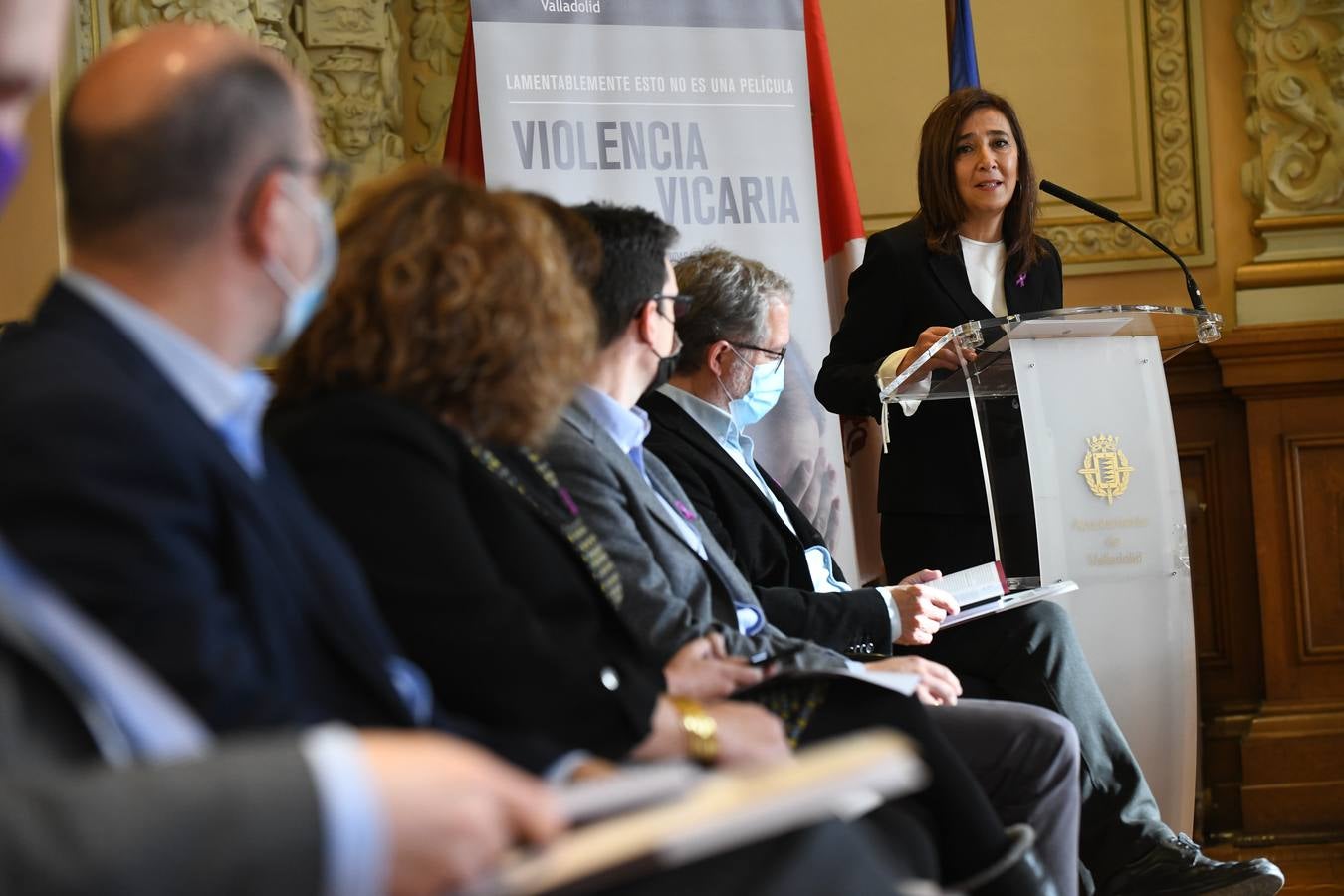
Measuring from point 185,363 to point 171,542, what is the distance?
0.17 metres

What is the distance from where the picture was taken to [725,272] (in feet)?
9.74

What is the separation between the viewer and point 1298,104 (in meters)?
4.71

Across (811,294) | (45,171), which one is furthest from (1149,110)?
(45,171)

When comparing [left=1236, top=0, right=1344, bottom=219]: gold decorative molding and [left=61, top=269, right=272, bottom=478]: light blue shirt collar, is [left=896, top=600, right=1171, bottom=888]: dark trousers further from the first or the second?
[left=1236, top=0, right=1344, bottom=219]: gold decorative molding

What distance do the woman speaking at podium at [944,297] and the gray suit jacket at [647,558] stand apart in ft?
3.83

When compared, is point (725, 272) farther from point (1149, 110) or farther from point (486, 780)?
point (1149, 110)

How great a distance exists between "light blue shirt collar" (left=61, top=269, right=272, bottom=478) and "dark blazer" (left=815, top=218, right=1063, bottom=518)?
8.05ft

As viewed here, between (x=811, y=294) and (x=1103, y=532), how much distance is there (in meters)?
1.40

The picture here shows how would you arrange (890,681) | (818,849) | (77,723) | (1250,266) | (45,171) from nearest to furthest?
(77,723) → (818,849) → (890,681) → (45,171) → (1250,266)

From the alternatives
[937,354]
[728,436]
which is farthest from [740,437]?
[937,354]

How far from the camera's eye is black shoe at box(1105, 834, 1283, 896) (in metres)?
2.65

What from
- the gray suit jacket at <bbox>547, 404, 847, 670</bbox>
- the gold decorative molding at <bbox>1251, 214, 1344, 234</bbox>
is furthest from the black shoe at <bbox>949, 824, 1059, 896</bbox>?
the gold decorative molding at <bbox>1251, 214, 1344, 234</bbox>

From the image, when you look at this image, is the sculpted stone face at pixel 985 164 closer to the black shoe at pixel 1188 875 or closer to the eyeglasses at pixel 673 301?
the eyeglasses at pixel 673 301

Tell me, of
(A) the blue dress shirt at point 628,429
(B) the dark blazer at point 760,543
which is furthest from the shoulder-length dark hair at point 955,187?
(A) the blue dress shirt at point 628,429
